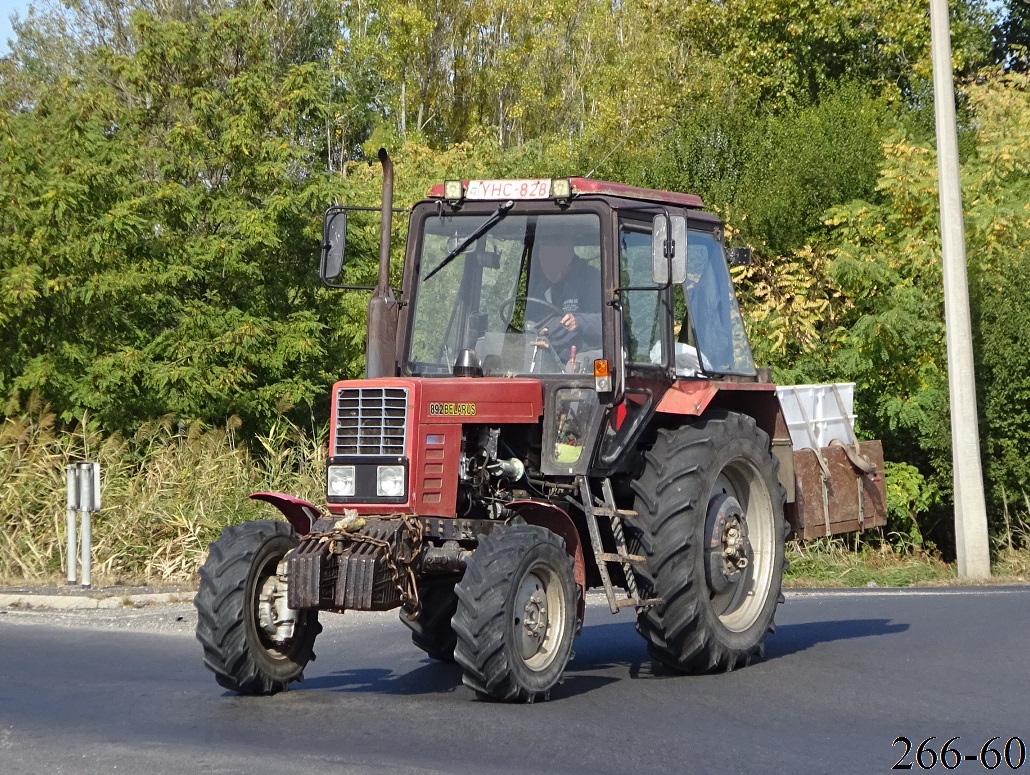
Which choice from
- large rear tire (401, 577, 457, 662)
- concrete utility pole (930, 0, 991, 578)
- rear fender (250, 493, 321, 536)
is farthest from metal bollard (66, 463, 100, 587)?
concrete utility pole (930, 0, 991, 578)

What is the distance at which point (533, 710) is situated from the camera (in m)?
7.79

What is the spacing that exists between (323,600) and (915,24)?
30.9 m

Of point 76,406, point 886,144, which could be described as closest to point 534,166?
point 886,144

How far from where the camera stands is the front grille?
332 inches

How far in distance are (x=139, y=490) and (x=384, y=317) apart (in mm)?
9365

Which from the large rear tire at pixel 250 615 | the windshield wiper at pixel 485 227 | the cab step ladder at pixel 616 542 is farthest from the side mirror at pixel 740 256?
the large rear tire at pixel 250 615

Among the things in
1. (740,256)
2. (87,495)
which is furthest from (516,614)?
(87,495)

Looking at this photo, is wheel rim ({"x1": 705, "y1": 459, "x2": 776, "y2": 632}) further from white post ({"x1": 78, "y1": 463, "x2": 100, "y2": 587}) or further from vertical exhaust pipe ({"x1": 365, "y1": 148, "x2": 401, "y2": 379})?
white post ({"x1": 78, "y1": 463, "x2": 100, "y2": 587})

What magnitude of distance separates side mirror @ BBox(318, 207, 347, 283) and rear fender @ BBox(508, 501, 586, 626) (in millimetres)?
1979

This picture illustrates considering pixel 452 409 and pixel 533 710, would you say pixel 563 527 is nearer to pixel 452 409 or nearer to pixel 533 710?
pixel 452 409

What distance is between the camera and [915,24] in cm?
3519

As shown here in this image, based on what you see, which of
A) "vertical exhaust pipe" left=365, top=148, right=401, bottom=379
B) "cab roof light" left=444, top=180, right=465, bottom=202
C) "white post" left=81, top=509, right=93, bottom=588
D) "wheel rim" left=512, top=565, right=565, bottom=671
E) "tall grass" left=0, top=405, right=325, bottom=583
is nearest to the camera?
"wheel rim" left=512, top=565, right=565, bottom=671

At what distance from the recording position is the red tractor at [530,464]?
805 cm

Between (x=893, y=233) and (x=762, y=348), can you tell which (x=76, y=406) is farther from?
(x=893, y=233)
